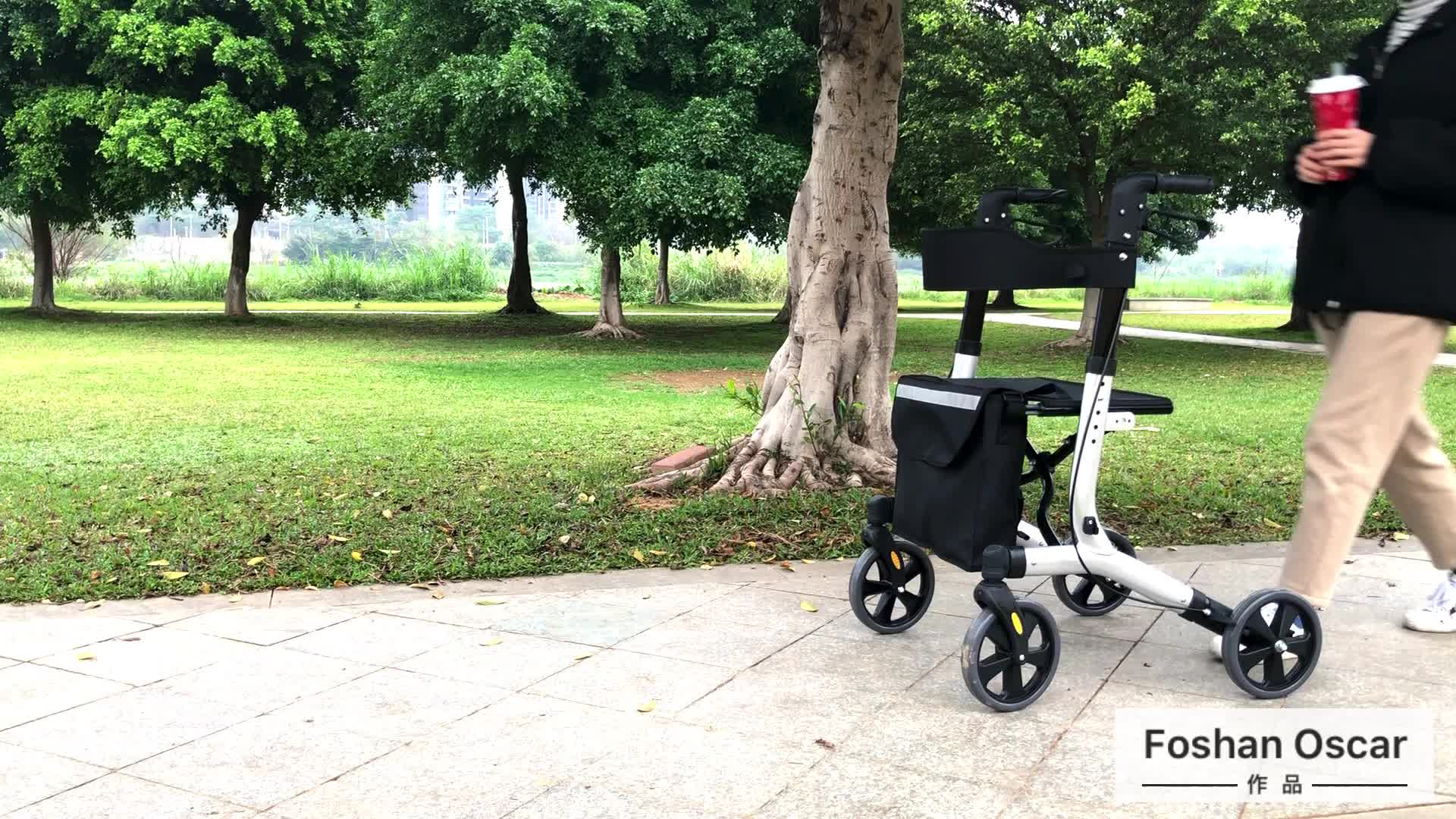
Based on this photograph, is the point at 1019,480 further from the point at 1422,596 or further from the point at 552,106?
the point at 552,106

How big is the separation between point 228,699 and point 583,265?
41.5 metres

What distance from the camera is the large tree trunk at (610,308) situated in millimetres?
19844

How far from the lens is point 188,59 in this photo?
20.1m

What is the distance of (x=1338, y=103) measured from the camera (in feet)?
9.81

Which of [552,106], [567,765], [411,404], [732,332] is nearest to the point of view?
[567,765]

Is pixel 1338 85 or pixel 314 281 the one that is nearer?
pixel 1338 85

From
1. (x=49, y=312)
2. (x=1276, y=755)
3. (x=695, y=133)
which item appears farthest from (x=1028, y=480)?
(x=49, y=312)

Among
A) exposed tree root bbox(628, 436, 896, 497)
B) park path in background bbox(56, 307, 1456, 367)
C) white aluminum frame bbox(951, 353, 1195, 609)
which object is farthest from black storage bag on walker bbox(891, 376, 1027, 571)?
park path in background bbox(56, 307, 1456, 367)

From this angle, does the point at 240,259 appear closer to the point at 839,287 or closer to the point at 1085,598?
the point at 839,287

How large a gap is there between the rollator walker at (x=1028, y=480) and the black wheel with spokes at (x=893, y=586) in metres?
0.35

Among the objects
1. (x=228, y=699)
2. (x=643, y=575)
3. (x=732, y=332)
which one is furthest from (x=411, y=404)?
(x=732, y=332)

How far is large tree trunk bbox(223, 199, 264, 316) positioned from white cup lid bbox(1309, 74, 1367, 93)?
76.4 ft

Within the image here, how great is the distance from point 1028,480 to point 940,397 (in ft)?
1.29

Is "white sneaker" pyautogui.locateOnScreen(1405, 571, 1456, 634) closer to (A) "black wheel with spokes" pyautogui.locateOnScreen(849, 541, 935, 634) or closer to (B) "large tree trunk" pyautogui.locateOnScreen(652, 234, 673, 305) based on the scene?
(A) "black wheel with spokes" pyautogui.locateOnScreen(849, 541, 935, 634)
